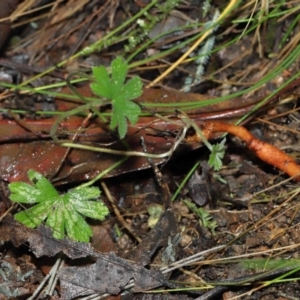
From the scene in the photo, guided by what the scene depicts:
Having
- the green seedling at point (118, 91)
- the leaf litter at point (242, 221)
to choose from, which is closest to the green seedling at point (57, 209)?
the leaf litter at point (242, 221)

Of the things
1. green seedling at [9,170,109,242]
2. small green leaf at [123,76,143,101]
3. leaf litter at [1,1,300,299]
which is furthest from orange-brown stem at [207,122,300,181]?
green seedling at [9,170,109,242]

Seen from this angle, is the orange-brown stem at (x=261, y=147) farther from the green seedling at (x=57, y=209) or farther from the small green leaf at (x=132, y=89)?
the green seedling at (x=57, y=209)

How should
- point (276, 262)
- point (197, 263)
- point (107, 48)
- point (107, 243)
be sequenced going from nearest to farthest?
point (276, 262)
point (197, 263)
point (107, 243)
point (107, 48)

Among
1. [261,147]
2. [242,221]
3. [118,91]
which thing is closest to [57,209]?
[118,91]

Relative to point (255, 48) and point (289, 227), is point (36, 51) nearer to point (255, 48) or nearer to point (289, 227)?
point (255, 48)

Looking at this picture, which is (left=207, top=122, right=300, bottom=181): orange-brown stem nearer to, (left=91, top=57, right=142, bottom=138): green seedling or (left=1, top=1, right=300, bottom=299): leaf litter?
(left=1, top=1, right=300, bottom=299): leaf litter

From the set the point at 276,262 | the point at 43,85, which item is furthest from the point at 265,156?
the point at 43,85
